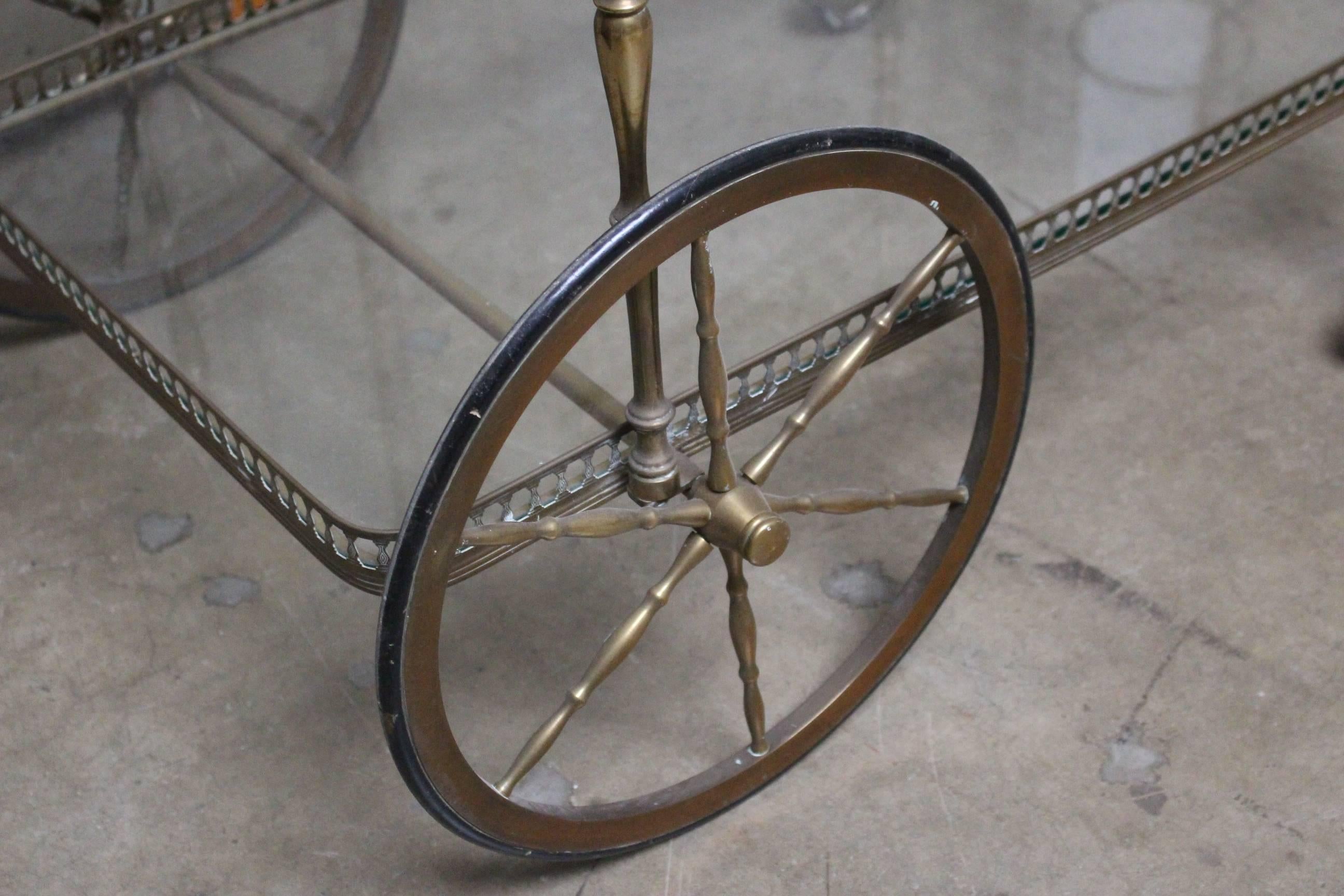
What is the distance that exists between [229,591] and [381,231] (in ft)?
1.50

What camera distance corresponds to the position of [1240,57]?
6.20 ft

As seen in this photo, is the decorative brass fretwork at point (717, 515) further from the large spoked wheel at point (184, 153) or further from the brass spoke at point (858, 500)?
the large spoked wheel at point (184, 153)

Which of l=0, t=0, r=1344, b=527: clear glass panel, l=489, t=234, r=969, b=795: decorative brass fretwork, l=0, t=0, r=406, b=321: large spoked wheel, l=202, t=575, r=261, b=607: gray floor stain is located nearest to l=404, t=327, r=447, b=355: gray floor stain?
l=0, t=0, r=1344, b=527: clear glass panel

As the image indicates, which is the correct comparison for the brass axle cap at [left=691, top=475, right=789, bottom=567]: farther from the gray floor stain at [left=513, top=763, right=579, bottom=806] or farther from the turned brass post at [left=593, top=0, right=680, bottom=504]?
the gray floor stain at [left=513, top=763, right=579, bottom=806]

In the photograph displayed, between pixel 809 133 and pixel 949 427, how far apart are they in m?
0.83

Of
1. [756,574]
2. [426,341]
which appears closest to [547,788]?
[756,574]

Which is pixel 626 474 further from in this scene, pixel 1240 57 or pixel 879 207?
pixel 1240 57

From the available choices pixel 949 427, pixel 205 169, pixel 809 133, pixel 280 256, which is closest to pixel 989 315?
pixel 809 133

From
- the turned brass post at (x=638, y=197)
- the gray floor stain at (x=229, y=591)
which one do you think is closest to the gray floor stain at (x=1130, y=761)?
the turned brass post at (x=638, y=197)

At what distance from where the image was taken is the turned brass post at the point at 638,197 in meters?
1.22

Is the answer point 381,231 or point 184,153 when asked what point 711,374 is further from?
point 184,153

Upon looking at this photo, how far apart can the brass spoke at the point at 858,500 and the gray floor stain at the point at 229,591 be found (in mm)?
670

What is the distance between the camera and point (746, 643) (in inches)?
60.1

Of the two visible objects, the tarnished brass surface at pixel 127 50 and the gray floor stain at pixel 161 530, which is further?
the gray floor stain at pixel 161 530
